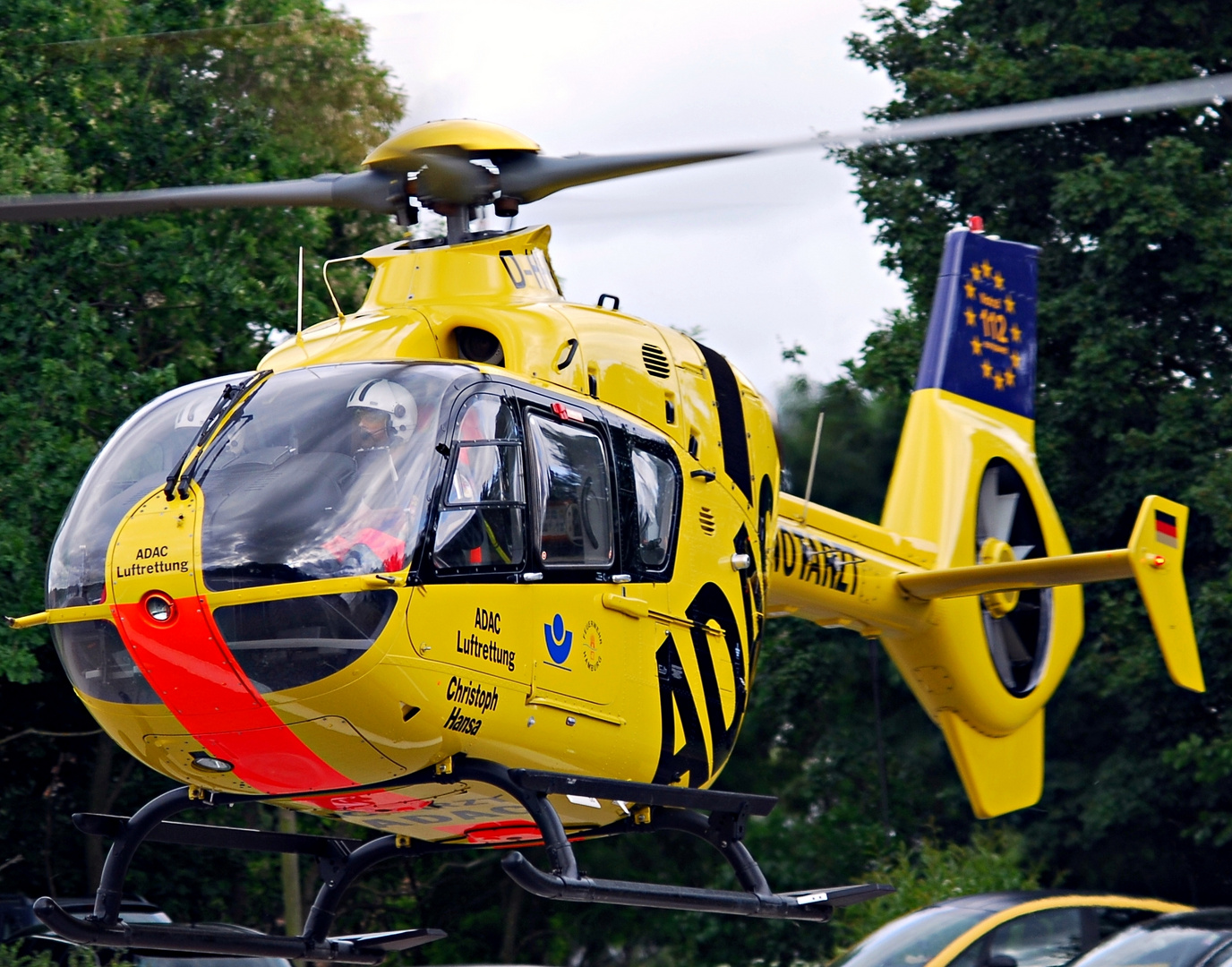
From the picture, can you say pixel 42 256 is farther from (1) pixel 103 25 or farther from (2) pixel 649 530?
(2) pixel 649 530

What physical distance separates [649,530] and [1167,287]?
13.9 meters

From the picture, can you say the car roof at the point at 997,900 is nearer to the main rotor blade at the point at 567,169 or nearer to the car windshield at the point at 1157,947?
the car windshield at the point at 1157,947

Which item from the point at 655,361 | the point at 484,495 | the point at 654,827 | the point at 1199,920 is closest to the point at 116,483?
the point at 484,495

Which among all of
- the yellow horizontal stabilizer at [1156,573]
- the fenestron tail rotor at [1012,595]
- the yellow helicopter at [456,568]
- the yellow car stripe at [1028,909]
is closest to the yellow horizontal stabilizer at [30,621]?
the yellow helicopter at [456,568]

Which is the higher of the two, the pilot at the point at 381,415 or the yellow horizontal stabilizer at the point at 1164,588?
the pilot at the point at 381,415

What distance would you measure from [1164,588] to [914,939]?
18.4 feet

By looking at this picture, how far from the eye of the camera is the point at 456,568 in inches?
241

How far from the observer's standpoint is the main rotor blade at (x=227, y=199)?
21.4 feet

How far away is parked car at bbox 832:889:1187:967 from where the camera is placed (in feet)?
41.7

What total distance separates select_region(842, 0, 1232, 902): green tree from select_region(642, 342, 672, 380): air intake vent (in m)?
11.2

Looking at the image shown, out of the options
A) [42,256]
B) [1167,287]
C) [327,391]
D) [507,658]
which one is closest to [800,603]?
[507,658]

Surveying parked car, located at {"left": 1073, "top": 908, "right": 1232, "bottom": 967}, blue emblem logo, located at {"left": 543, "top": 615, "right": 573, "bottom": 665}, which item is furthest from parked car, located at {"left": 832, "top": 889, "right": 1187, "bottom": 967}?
blue emblem logo, located at {"left": 543, "top": 615, "right": 573, "bottom": 665}

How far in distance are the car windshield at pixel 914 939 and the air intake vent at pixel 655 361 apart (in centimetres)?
672

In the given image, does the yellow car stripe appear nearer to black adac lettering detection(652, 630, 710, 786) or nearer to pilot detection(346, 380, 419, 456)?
black adac lettering detection(652, 630, 710, 786)
